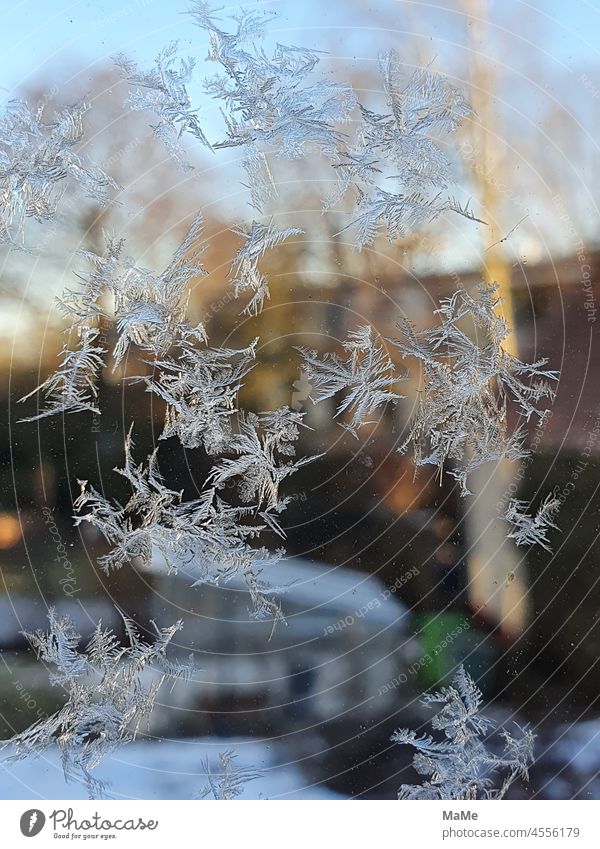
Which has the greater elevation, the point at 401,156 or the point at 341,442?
the point at 401,156

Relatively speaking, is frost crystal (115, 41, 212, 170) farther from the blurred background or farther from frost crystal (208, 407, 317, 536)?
frost crystal (208, 407, 317, 536)

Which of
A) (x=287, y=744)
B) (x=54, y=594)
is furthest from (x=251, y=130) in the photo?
(x=287, y=744)

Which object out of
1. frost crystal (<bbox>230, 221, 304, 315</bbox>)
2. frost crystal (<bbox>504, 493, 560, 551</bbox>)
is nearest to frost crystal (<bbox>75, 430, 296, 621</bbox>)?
frost crystal (<bbox>230, 221, 304, 315</bbox>)

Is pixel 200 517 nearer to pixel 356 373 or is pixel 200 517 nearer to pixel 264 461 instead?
pixel 264 461

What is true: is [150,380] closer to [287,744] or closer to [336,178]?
[336,178]
